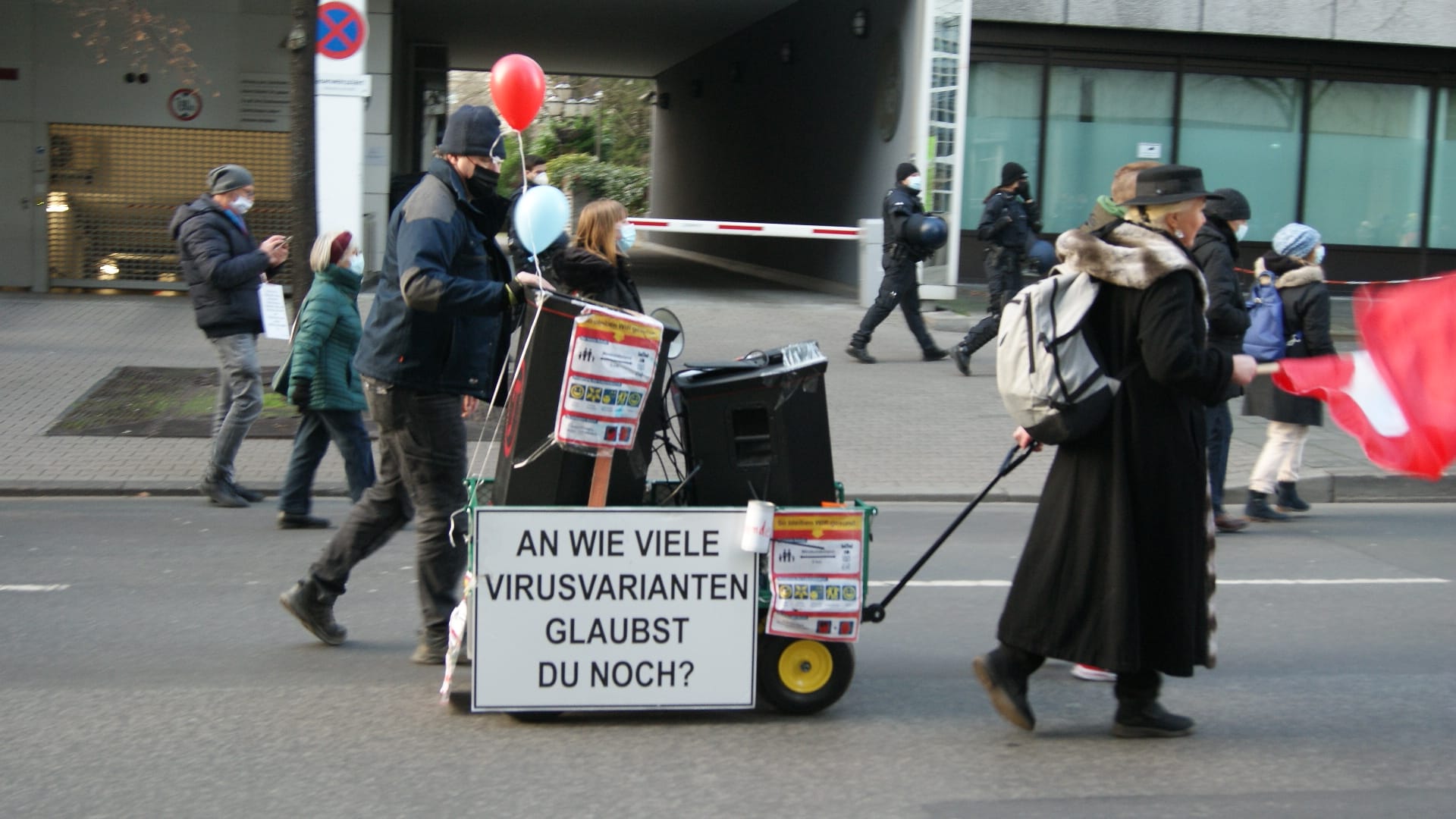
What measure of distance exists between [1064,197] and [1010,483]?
33.0 ft

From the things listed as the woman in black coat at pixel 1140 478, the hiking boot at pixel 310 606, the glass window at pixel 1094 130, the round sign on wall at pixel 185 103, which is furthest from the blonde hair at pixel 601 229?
the glass window at pixel 1094 130

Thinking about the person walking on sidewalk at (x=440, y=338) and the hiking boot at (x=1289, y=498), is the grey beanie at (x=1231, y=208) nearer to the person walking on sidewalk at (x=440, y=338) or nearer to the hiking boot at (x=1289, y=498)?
the hiking boot at (x=1289, y=498)

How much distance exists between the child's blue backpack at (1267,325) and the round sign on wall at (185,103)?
13.2 meters

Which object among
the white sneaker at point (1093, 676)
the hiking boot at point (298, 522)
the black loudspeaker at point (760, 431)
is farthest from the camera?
the hiking boot at point (298, 522)

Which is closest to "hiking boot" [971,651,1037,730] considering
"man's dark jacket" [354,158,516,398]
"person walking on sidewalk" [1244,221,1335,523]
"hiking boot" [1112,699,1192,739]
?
"hiking boot" [1112,699,1192,739]

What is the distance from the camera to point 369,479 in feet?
26.2

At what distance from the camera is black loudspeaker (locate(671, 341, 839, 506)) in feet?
15.3

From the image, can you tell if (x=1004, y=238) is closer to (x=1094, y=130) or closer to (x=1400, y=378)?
(x=1094, y=130)

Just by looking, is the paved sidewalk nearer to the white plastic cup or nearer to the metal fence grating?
the metal fence grating

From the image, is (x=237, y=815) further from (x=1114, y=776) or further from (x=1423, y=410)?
(x=1423, y=410)

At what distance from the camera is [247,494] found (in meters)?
8.82

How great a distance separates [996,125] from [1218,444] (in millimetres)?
11105

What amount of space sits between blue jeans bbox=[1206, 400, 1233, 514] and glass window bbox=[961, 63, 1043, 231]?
1038 cm

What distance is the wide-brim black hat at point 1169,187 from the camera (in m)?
4.48
